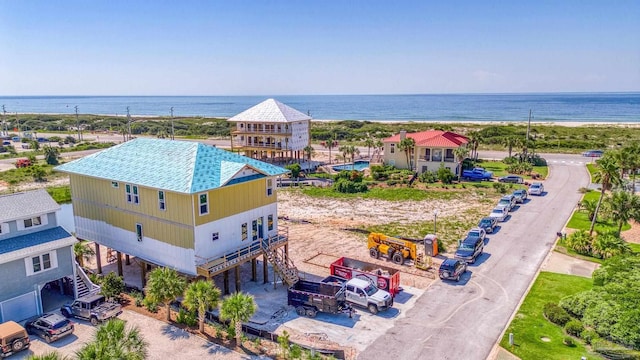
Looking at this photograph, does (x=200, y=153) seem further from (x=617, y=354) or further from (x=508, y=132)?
→ (x=508, y=132)

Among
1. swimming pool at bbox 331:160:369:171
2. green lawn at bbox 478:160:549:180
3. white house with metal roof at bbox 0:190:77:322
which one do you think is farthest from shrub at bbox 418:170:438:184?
white house with metal roof at bbox 0:190:77:322

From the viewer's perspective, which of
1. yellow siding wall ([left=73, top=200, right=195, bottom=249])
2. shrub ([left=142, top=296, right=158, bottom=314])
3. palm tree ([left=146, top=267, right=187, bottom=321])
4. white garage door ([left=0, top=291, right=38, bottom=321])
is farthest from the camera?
yellow siding wall ([left=73, top=200, right=195, bottom=249])

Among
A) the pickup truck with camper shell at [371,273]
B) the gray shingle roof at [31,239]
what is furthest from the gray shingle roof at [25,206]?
the pickup truck with camper shell at [371,273]

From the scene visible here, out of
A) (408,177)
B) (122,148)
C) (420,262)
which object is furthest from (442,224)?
(122,148)

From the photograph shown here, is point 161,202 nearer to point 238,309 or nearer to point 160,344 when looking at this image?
point 160,344

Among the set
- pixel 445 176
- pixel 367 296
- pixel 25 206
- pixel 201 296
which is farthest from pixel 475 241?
pixel 25 206

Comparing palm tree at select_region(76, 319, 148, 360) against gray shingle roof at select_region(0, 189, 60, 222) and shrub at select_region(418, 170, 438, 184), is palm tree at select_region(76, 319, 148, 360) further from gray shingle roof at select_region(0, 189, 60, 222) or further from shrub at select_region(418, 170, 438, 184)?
shrub at select_region(418, 170, 438, 184)
